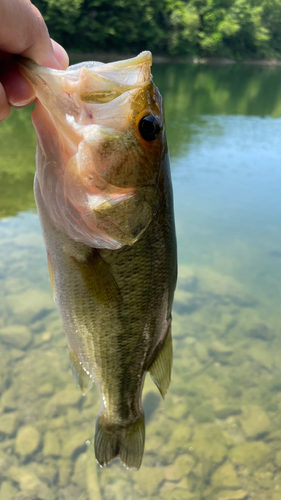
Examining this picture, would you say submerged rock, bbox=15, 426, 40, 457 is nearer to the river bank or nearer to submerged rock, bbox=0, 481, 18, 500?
submerged rock, bbox=0, 481, 18, 500

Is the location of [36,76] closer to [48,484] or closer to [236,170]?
[48,484]

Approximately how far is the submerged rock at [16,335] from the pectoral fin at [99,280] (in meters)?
2.97

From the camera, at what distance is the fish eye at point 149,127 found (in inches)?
48.6

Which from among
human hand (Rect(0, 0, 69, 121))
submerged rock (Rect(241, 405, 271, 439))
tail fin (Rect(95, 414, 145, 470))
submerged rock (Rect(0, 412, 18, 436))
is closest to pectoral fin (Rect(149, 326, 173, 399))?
tail fin (Rect(95, 414, 145, 470))

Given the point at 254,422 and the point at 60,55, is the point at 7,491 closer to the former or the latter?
the point at 254,422

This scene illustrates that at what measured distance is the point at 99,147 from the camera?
1227 millimetres

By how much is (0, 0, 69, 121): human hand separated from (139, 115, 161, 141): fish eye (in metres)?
0.36

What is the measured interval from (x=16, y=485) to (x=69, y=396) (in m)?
0.88

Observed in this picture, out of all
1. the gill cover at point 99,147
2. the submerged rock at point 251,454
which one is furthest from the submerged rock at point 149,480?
the gill cover at point 99,147

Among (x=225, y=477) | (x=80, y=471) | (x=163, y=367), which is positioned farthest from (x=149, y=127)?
(x=225, y=477)

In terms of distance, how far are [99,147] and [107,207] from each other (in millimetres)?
202

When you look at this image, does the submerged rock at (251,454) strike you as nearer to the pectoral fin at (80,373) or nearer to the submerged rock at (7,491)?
the submerged rock at (7,491)

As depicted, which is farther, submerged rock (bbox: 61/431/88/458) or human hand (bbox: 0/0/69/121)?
submerged rock (bbox: 61/431/88/458)

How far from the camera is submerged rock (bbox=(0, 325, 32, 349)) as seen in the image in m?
4.11
